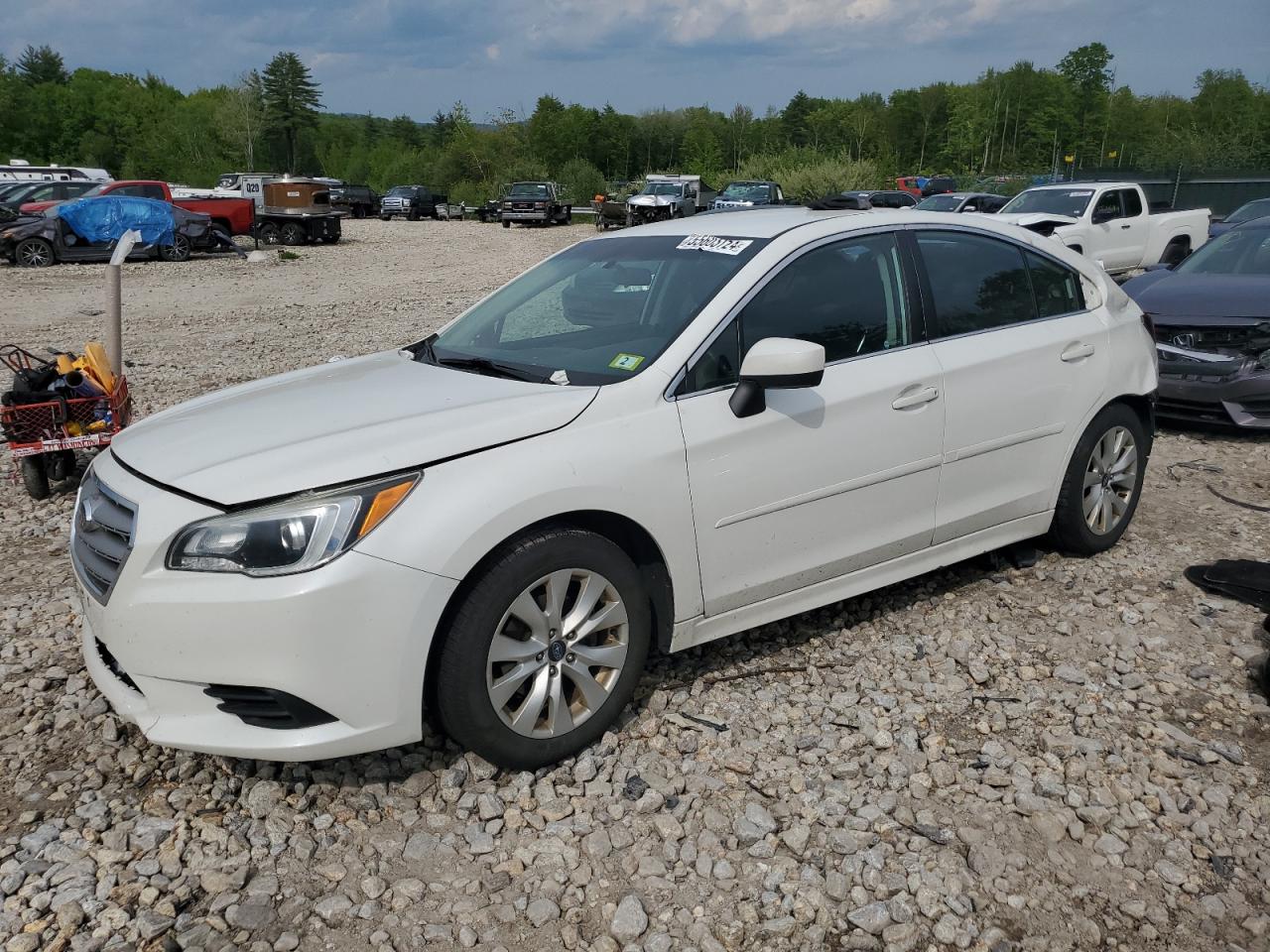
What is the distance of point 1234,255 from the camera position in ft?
28.3

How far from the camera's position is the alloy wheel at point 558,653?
311cm

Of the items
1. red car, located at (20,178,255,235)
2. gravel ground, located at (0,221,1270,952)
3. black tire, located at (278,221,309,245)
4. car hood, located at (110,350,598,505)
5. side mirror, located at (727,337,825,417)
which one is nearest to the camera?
gravel ground, located at (0,221,1270,952)

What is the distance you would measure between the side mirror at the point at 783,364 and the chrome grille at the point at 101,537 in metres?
1.95

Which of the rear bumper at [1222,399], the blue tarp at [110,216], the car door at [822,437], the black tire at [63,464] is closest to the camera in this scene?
the car door at [822,437]

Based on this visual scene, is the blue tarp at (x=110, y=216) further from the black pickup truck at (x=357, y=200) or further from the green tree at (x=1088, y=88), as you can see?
the green tree at (x=1088, y=88)

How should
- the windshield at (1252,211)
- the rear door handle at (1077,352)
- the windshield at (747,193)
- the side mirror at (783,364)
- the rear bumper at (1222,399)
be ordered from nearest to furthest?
the side mirror at (783,364) < the rear door handle at (1077,352) < the rear bumper at (1222,399) < the windshield at (1252,211) < the windshield at (747,193)

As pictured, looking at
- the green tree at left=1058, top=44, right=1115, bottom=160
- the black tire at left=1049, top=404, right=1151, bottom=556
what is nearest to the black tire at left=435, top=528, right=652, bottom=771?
the black tire at left=1049, top=404, right=1151, bottom=556

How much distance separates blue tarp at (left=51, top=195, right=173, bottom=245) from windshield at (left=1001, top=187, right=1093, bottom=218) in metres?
17.2

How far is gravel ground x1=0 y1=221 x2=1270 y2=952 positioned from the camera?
106 inches

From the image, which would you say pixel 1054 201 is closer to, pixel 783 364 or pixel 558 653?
pixel 783 364

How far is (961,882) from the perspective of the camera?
9.25 ft

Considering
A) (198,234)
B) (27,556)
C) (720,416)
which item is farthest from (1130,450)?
(198,234)

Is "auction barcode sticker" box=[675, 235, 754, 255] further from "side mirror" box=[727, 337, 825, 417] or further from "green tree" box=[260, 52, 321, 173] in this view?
"green tree" box=[260, 52, 321, 173]

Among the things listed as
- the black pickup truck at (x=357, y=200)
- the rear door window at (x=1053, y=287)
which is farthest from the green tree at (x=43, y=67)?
the rear door window at (x=1053, y=287)
